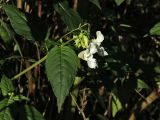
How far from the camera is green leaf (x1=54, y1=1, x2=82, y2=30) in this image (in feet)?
4.16

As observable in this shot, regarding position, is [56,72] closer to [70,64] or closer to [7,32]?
[70,64]

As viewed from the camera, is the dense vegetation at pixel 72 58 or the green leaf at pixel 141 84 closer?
the dense vegetation at pixel 72 58

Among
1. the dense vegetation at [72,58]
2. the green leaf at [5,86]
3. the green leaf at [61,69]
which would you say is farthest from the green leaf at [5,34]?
the green leaf at [61,69]

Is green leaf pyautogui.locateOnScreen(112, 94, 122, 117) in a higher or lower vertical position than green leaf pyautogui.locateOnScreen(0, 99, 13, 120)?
lower

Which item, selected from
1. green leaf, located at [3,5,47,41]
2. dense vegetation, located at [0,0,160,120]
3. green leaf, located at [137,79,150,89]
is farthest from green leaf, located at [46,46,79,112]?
green leaf, located at [137,79,150,89]

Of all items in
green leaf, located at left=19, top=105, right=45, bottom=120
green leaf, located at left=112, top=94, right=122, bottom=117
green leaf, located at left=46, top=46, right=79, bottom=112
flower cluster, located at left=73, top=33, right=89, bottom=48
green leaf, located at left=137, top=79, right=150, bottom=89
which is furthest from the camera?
green leaf, located at left=112, top=94, right=122, bottom=117

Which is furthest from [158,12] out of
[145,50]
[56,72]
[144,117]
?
[56,72]

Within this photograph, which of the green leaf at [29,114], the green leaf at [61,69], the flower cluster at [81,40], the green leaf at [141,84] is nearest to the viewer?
the green leaf at [61,69]

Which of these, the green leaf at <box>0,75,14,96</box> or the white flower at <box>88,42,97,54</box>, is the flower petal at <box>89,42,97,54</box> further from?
the green leaf at <box>0,75,14,96</box>

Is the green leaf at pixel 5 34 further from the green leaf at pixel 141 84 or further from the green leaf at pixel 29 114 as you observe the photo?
the green leaf at pixel 141 84

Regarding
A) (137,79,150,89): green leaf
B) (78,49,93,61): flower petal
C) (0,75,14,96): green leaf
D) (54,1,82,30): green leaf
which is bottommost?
(137,79,150,89): green leaf

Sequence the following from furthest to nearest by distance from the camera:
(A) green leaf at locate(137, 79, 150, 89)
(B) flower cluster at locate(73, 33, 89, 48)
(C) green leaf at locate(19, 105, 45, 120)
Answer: (A) green leaf at locate(137, 79, 150, 89) < (C) green leaf at locate(19, 105, 45, 120) < (B) flower cluster at locate(73, 33, 89, 48)

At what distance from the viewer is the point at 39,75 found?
1848 mm

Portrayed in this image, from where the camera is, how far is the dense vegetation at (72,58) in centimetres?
117
